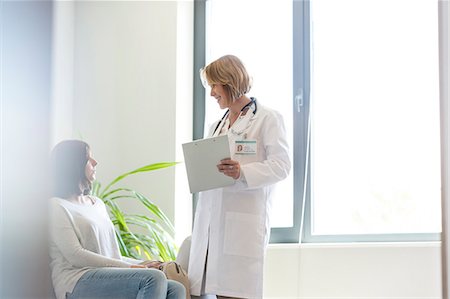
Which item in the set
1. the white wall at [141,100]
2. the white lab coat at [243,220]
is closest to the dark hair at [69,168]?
the white lab coat at [243,220]

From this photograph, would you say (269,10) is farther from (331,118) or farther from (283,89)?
(331,118)

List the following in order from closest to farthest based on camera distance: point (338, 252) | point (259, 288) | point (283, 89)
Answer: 1. point (259, 288)
2. point (338, 252)
3. point (283, 89)

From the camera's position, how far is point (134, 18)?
3732 mm

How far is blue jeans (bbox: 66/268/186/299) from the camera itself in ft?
7.33

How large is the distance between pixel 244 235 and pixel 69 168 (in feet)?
2.22

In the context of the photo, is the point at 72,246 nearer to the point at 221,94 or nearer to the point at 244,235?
the point at 244,235

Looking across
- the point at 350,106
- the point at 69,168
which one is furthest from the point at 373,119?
the point at 69,168

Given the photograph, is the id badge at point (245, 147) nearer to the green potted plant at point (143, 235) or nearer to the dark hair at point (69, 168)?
the dark hair at point (69, 168)

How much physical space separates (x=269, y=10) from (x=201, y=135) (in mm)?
787

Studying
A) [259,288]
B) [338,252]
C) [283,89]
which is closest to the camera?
[259,288]

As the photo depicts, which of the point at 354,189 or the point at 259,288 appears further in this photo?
the point at 354,189

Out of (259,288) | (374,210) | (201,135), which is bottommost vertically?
(259,288)

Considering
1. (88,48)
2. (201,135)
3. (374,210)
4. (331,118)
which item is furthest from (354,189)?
(88,48)

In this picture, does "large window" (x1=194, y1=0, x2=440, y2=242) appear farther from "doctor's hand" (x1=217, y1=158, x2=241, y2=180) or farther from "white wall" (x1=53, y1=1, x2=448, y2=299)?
"doctor's hand" (x1=217, y1=158, x2=241, y2=180)
